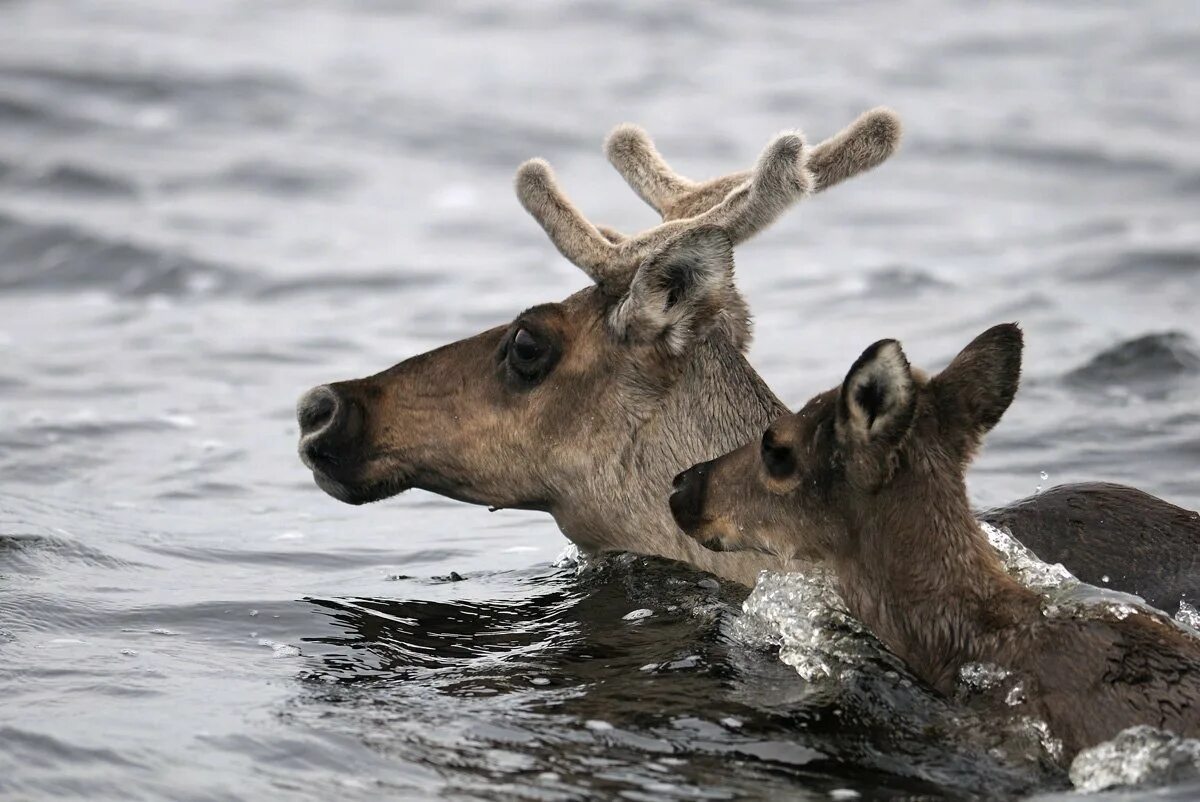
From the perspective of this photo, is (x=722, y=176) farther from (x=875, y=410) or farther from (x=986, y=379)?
(x=875, y=410)

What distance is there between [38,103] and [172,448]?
1315 cm

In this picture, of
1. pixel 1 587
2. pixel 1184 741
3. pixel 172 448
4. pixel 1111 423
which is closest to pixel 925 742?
pixel 1184 741

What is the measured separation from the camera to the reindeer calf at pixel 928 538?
6.99 m

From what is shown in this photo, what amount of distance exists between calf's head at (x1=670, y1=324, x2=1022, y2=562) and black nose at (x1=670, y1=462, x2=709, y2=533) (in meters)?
0.10

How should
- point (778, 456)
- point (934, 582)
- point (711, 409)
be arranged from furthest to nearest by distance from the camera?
point (711, 409) < point (778, 456) < point (934, 582)

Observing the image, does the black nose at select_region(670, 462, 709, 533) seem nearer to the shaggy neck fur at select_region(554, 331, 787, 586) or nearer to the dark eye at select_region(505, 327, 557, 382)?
the shaggy neck fur at select_region(554, 331, 787, 586)

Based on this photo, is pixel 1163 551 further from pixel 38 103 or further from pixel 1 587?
pixel 38 103

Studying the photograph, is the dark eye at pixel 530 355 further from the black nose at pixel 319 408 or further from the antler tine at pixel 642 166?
the antler tine at pixel 642 166

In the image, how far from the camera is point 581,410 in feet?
30.3

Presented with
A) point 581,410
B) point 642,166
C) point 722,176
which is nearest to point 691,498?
point 581,410

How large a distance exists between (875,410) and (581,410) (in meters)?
2.15

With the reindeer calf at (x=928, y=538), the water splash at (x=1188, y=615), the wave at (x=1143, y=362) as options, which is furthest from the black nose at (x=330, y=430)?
the wave at (x=1143, y=362)

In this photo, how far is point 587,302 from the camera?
366 inches

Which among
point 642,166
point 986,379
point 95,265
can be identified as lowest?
point 986,379
